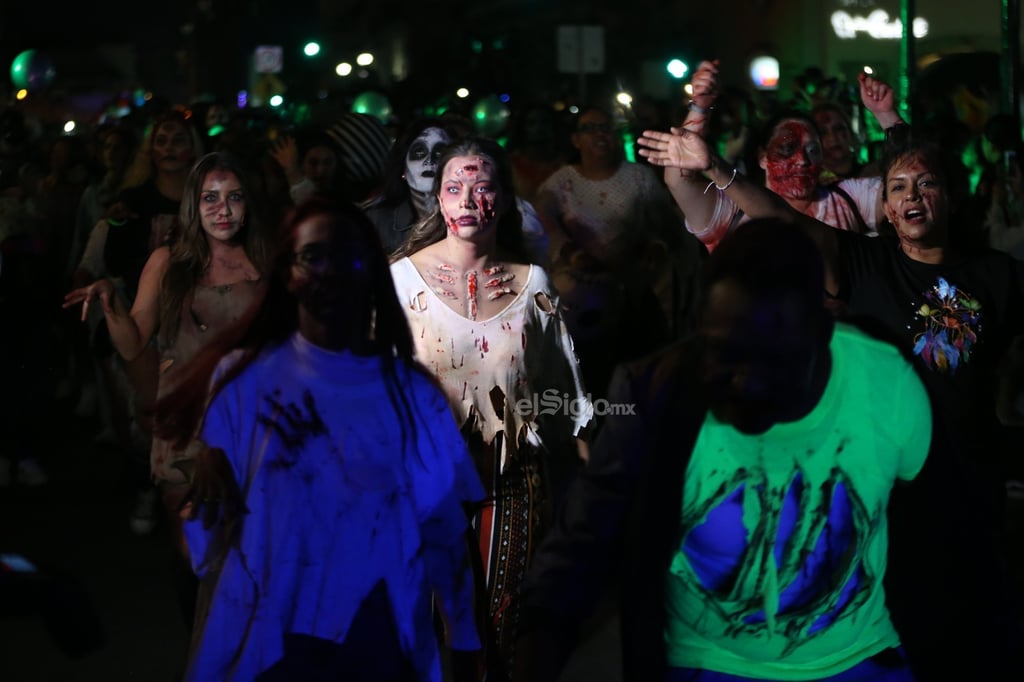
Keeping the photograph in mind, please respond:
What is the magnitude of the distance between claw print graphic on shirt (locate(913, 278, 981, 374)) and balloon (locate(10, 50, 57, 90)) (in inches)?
894

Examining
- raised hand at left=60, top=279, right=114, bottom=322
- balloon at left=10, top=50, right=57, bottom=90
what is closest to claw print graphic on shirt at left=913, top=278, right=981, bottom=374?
raised hand at left=60, top=279, right=114, bottom=322

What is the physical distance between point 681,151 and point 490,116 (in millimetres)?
13767

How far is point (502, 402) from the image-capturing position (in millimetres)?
5703

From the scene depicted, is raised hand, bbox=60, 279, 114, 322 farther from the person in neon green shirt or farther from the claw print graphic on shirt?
the person in neon green shirt

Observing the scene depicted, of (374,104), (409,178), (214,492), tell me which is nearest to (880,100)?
(409,178)

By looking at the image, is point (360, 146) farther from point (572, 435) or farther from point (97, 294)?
point (572, 435)

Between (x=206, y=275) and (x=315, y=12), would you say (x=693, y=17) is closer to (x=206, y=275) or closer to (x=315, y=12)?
(x=315, y=12)

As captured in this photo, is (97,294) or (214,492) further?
(97,294)

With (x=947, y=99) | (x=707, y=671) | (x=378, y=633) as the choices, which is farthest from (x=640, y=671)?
(x=947, y=99)

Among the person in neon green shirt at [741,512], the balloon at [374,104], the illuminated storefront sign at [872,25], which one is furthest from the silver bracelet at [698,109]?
the illuminated storefront sign at [872,25]

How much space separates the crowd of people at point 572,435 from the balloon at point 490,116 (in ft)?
38.1

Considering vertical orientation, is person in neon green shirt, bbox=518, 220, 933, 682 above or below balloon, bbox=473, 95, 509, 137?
below

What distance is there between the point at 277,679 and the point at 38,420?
6895 millimetres

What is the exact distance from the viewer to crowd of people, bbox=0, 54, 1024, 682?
10.2 ft
